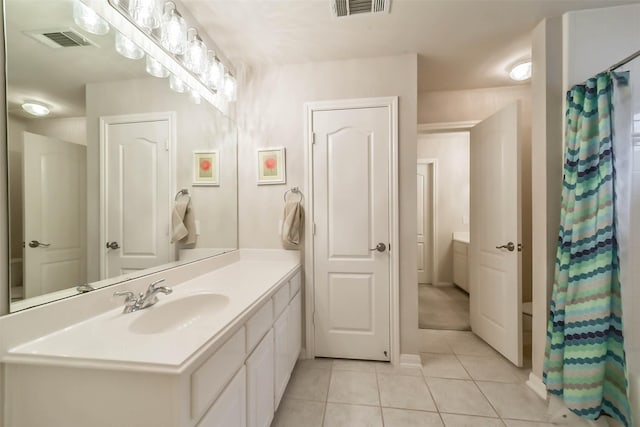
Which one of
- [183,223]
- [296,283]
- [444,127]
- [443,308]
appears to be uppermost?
[444,127]

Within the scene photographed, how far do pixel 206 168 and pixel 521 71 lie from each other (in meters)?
2.78

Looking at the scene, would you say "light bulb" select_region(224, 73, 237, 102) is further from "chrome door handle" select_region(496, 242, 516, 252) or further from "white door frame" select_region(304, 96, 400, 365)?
"chrome door handle" select_region(496, 242, 516, 252)

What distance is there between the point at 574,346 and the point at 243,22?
109 inches

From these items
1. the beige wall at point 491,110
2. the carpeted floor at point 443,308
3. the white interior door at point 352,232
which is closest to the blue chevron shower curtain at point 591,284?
the white interior door at point 352,232

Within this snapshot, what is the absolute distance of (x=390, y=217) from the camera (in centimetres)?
198

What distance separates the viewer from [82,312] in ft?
3.01

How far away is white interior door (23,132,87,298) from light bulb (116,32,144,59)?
50 cm

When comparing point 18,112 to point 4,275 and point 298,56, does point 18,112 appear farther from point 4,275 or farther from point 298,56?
point 298,56

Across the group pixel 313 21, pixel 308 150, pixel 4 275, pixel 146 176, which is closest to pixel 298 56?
pixel 313 21

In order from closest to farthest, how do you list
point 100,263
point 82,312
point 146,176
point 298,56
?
point 82,312
point 100,263
point 146,176
point 298,56

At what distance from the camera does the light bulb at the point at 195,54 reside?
58.9 inches

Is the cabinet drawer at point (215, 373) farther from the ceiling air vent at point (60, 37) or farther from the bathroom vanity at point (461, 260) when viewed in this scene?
the bathroom vanity at point (461, 260)

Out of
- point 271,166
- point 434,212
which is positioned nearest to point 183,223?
point 271,166

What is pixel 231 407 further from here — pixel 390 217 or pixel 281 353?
pixel 390 217
